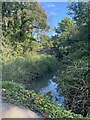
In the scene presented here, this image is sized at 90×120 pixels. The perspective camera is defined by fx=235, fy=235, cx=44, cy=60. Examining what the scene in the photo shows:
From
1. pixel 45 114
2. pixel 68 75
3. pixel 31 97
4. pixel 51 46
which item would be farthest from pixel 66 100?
pixel 51 46

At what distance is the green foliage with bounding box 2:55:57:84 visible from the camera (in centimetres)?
604

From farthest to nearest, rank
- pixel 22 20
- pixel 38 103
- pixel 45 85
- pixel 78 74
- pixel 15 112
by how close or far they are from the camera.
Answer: pixel 22 20 < pixel 45 85 < pixel 78 74 < pixel 38 103 < pixel 15 112

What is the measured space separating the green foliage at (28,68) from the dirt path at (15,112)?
3.17 m

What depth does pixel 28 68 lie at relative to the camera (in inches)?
272

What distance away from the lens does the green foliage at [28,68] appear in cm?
604

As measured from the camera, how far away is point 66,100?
160 inches

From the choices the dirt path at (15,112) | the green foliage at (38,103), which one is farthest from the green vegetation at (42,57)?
the dirt path at (15,112)

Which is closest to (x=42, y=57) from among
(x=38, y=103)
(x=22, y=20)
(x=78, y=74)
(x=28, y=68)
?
(x=28, y=68)

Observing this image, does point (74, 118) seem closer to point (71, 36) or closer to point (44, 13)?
point (71, 36)

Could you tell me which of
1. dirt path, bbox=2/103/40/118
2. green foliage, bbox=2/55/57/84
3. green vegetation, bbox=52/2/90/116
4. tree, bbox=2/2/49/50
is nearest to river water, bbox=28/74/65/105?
green foliage, bbox=2/55/57/84

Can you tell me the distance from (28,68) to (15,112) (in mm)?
4301

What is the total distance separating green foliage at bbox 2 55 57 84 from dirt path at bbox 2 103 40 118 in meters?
3.17

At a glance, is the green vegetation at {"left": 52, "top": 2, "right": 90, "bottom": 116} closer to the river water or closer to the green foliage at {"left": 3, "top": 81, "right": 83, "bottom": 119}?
the green foliage at {"left": 3, "top": 81, "right": 83, "bottom": 119}

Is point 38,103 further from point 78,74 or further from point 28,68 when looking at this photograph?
point 28,68
